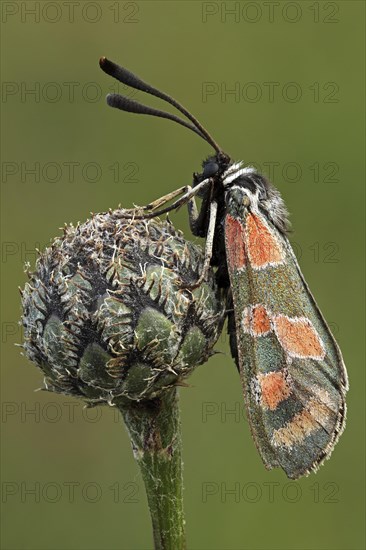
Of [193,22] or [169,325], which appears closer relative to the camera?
[169,325]

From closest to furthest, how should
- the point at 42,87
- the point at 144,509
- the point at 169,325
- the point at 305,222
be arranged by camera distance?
the point at 169,325 < the point at 144,509 < the point at 305,222 < the point at 42,87

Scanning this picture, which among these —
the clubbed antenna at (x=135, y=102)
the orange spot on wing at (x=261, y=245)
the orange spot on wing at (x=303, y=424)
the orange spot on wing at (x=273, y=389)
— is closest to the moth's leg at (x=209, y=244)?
the orange spot on wing at (x=261, y=245)

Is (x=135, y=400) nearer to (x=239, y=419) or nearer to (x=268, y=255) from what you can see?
(x=268, y=255)

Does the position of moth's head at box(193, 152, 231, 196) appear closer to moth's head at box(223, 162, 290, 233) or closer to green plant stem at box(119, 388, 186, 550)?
moth's head at box(223, 162, 290, 233)

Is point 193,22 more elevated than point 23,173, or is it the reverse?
point 193,22

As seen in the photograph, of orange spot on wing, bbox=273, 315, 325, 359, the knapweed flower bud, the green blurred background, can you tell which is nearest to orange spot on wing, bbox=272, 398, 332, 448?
orange spot on wing, bbox=273, 315, 325, 359

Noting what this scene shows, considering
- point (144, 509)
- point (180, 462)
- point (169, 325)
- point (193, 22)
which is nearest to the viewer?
point (169, 325)

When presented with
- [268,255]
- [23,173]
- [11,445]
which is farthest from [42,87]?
[268,255]
